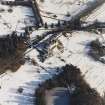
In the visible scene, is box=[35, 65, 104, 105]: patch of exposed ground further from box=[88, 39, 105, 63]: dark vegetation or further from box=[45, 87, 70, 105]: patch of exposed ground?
box=[88, 39, 105, 63]: dark vegetation

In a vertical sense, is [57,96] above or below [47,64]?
below

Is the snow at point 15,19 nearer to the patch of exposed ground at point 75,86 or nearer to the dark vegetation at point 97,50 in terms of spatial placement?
the dark vegetation at point 97,50

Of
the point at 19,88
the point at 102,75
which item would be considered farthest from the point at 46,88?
the point at 102,75

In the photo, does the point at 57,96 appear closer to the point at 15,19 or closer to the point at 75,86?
the point at 75,86

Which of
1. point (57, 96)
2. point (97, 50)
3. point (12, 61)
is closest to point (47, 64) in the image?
point (12, 61)

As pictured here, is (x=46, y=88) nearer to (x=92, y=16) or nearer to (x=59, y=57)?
(x=59, y=57)

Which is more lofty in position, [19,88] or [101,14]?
[101,14]

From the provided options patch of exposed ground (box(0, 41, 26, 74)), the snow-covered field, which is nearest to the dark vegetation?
the snow-covered field
